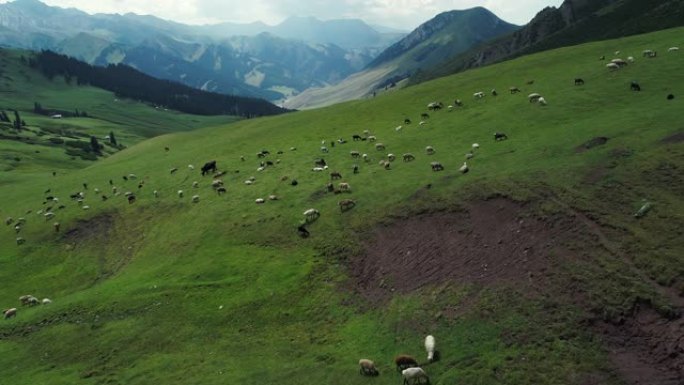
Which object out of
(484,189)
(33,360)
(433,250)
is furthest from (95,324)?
(484,189)

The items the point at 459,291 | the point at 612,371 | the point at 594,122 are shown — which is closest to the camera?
the point at 612,371

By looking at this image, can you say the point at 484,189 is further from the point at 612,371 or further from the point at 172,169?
the point at 172,169

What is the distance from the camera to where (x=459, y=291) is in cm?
2942

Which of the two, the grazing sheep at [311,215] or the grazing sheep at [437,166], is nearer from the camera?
the grazing sheep at [311,215]

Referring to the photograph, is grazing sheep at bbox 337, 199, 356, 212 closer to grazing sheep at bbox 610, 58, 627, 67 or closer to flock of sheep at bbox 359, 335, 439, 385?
flock of sheep at bbox 359, 335, 439, 385

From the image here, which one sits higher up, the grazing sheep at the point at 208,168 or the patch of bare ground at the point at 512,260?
the grazing sheep at the point at 208,168

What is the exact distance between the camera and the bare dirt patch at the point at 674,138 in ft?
119

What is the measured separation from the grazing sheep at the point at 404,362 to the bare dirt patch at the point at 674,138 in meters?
25.7

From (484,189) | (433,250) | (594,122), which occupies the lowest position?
(433,250)

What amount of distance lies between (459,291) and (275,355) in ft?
36.9

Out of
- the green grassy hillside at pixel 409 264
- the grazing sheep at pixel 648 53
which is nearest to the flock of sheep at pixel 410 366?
the green grassy hillside at pixel 409 264

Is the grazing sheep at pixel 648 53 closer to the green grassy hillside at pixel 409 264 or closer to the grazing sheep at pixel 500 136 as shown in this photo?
the green grassy hillside at pixel 409 264

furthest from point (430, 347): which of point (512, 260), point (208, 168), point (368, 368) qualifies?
point (208, 168)

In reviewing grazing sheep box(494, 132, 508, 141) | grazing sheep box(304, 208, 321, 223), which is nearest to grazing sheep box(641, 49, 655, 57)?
grazing sheep box(494, 132, 508, 141)
